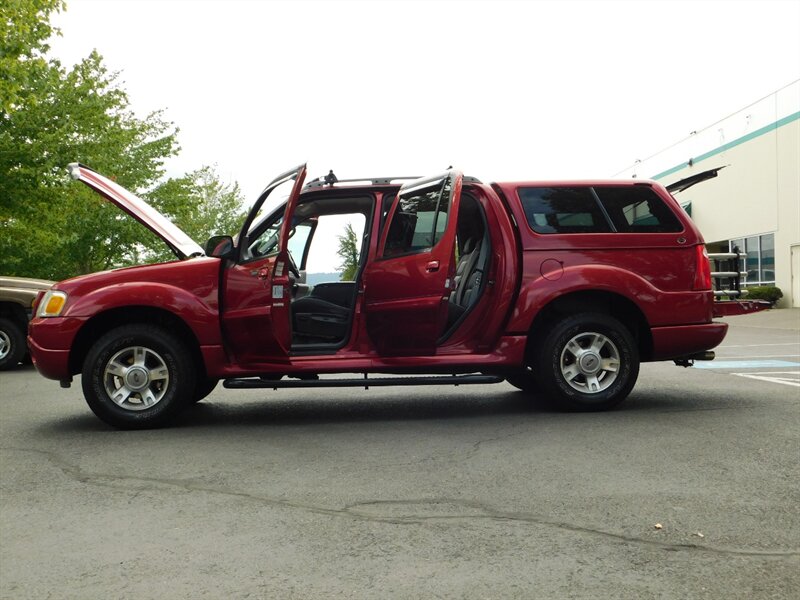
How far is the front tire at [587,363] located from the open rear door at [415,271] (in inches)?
38.6

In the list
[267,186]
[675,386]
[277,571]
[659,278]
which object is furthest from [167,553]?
[675,386]

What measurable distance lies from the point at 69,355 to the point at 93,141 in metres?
16.8

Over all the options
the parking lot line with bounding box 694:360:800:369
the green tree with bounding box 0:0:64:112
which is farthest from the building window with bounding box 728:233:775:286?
the green tree with bounding box 0:0:64:112

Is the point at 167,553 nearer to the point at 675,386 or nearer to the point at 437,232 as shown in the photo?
the point at 437,232

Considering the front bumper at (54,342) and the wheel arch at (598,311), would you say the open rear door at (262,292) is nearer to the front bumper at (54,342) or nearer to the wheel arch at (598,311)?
the front bumper at (54,342)

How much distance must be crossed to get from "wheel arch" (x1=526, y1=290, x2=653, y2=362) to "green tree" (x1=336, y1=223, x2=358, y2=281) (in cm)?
161

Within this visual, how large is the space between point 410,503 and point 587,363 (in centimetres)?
317

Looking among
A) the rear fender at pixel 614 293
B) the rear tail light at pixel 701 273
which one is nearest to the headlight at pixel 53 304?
the rear fender at pixel 614 293

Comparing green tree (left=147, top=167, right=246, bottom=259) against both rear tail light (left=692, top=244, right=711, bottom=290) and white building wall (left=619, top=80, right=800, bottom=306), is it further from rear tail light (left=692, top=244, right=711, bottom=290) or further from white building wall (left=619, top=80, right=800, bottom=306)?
rear tail light (left=692, top=244, right=711, bottom=290)

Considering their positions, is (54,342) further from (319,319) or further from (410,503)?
(410,503)

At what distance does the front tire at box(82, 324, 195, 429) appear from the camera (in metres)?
6.58

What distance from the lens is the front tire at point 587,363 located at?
274 inches

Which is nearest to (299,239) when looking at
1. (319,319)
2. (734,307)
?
(319,319)

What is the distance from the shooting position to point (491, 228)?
701 centimetres
